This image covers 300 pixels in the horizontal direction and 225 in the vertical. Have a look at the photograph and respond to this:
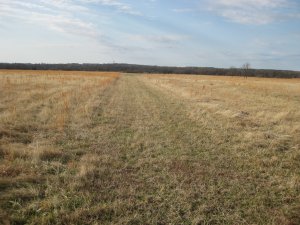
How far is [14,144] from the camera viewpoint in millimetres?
7961

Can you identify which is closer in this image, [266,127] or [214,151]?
[214,151]

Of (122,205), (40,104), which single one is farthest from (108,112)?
(122,205)

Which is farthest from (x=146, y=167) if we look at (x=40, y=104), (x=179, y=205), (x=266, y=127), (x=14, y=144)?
(x=40, y=104)

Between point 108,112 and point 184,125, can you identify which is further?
point 108,112

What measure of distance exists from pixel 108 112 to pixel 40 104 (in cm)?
387

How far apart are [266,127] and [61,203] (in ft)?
31.7

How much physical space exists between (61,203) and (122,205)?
923mm

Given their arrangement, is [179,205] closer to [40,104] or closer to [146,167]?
[146,167]

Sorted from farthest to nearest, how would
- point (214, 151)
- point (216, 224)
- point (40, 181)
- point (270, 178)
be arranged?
point (214, 151)
point (270, 178)
point (40, 181)
point (216, 224)

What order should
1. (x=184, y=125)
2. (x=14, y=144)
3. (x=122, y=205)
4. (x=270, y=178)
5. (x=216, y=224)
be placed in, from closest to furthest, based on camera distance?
1. (x=216, y=224)
2. (x=122, y=205)
3. (x=270, y=178)
4. (x=14, y=144)
5. (x=184, y=125)

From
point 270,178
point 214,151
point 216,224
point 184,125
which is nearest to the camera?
point 216,224

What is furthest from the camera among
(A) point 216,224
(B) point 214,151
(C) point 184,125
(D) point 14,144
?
(C) point 184,125

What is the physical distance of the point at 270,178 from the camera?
21.8ft

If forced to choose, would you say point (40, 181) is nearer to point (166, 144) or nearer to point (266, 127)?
point (166, 144)
